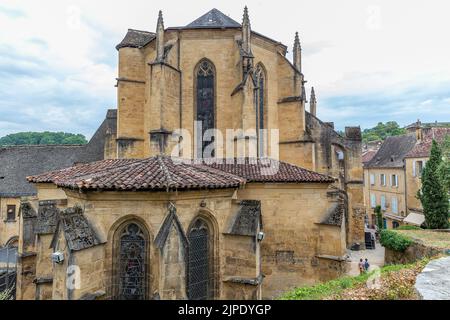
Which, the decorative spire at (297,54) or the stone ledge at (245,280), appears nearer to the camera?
the stone ledge at (245,280)

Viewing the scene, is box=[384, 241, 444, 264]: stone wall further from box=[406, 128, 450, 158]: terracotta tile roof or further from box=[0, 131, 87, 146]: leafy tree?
Result: box=[0, 131, 87, 146]: leafy tree

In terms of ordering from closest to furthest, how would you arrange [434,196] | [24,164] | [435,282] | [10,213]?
1. [435,282]
2. [434,196]
3. [10,213]
4. [24,164]

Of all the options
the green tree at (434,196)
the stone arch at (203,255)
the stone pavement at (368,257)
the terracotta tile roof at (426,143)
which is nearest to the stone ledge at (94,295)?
the stone arch at (203,255)

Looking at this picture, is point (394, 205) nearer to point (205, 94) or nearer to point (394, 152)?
point (394, 152)

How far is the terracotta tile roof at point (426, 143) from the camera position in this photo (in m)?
28.0

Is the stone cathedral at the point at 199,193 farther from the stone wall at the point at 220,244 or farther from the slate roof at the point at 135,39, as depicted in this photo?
the slate roof at the point at 135,39

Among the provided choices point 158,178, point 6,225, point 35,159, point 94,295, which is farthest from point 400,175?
point 6,225

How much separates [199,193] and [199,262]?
228 cm

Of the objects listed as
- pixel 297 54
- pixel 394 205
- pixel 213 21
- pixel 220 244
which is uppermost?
pixel 213 21

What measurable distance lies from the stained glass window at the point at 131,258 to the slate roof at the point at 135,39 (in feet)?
43.4

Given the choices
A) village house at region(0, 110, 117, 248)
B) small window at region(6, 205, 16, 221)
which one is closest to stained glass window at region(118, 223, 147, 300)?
village house at region(0, 110, 117, 248)

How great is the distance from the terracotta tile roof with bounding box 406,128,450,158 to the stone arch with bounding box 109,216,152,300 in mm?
29377

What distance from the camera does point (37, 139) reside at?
73.6 meters
